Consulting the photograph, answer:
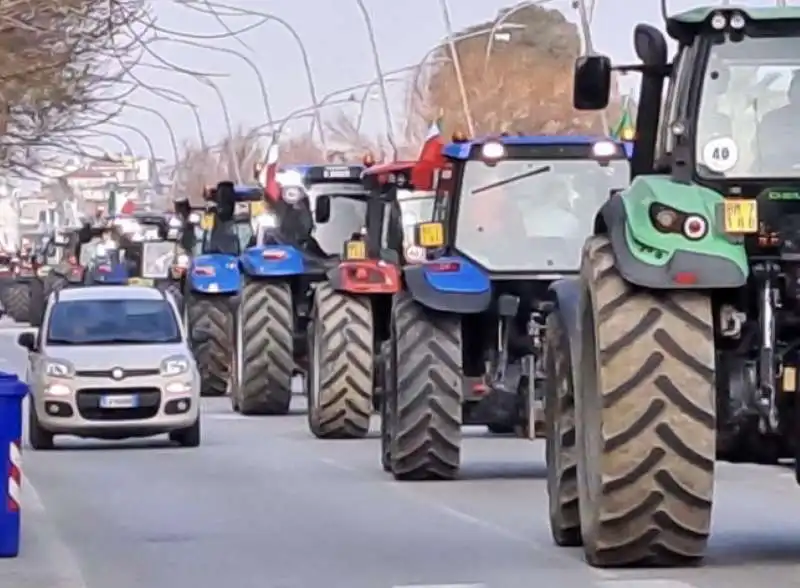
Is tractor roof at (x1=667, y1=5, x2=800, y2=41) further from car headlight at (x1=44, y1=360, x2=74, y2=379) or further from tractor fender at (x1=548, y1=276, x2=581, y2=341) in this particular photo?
car headlight at (x1=44, y1=360, x2=74, y2=379)

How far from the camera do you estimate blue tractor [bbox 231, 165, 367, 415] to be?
27.3m

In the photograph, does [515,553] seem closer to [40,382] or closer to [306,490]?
[306,490]

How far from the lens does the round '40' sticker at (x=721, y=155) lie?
12.4 m

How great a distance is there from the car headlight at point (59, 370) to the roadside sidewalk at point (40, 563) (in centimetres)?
687

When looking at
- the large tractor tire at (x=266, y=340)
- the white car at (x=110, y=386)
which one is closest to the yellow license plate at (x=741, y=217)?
the white car at (x=110, y=386)

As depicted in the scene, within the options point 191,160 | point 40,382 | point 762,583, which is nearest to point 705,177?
point 762,583

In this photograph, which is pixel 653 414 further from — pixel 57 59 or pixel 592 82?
pixel 57 59

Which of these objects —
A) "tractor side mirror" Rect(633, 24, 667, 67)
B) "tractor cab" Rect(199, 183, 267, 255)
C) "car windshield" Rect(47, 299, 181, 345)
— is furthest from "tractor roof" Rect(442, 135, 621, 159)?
"tractor cab" Rect(199, 183, 267, 255)

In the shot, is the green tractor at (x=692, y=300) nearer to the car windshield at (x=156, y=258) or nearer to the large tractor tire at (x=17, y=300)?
the car windshield at (x=156, y=258)

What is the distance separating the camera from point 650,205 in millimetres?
11609

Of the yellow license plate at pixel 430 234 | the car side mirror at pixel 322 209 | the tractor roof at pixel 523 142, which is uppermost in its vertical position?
the tractor roof at pixel 523 142

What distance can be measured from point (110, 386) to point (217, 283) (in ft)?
29.1

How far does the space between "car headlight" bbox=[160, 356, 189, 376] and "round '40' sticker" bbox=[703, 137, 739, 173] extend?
467 inches

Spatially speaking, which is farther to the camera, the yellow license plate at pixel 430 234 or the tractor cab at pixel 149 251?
the tractor cab at pixel 149 251
